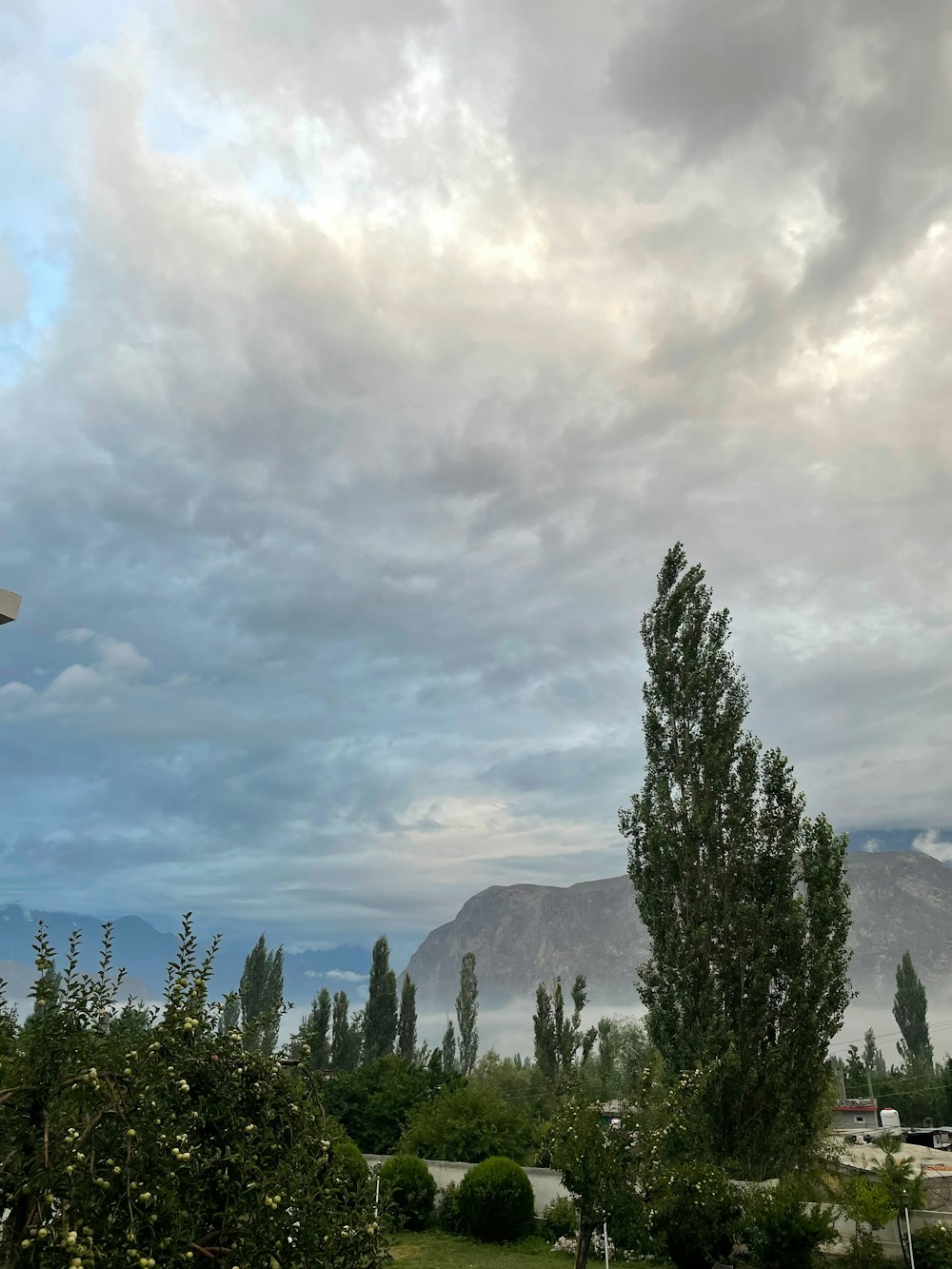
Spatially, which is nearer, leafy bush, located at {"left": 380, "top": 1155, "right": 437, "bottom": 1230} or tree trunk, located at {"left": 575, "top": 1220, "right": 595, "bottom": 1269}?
tree trunk, located at {"left": 575, "top": 1220, "right": 595, "bottom": 1269}

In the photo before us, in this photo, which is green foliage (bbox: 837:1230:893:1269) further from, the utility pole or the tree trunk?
the utility pole

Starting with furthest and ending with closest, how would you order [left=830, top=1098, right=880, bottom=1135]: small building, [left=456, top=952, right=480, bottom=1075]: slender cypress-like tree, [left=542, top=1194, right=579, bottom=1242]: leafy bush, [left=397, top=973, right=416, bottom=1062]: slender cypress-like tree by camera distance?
[left=456, top=952, right=480, bottom=1075]: slender cypress-like tree
[left=397, top=973, right=416, bottom=1062]: slender cypress-like tree
[left=830, top=1098, right=880, bottom=1135]: small building
[left=542, top=1194, right=579, bottom=1242]: leafy bush

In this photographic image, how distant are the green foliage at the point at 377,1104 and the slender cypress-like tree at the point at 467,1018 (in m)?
37.3

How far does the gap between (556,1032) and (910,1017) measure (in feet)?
168

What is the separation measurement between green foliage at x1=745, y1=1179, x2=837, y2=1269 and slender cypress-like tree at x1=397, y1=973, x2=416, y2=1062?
47.6 metres

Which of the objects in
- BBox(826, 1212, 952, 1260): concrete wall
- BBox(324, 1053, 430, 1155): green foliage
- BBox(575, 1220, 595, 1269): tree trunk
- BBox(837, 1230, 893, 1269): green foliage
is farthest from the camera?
BBox(324, 1053, 430, 1155): green foliage

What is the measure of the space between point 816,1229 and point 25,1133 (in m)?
16.3

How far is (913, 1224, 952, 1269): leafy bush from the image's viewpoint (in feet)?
51.4

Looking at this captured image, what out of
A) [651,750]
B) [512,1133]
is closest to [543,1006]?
[512,1133]

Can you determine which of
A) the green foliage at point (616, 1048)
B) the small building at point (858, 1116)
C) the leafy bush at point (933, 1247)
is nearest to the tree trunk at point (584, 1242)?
the leafy bush at point (933, 1247)

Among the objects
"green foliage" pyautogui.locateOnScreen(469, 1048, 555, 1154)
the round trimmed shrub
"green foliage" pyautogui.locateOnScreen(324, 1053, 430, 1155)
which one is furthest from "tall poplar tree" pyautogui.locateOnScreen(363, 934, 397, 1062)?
the round trimmed shrub

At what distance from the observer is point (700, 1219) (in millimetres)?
16797

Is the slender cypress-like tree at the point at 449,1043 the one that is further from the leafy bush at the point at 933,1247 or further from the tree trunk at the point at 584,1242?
the tree trunk at the point at 584,1242

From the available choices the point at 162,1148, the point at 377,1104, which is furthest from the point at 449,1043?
the point at 162,1148
